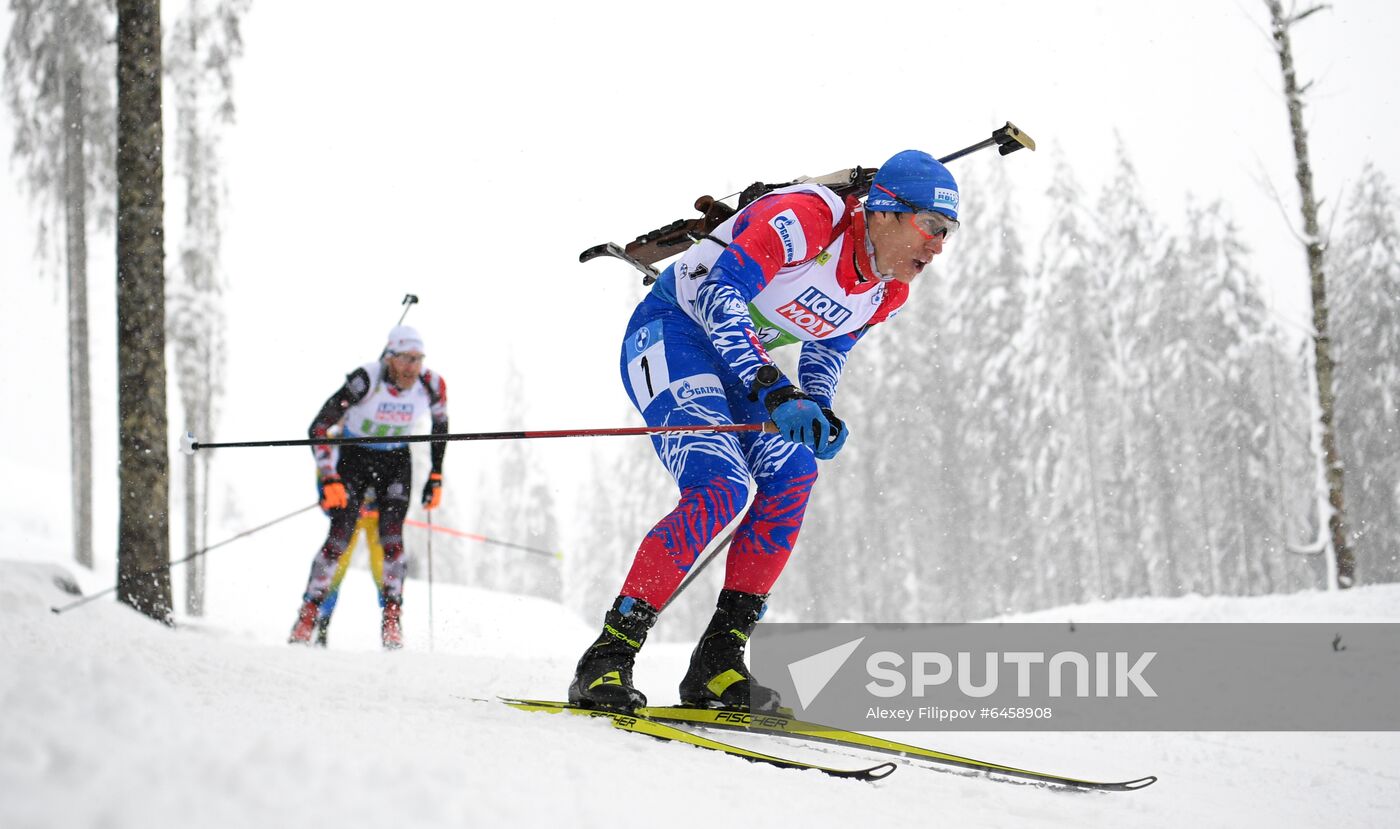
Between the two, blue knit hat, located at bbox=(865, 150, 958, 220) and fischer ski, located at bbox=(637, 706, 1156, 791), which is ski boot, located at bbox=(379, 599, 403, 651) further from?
blue knit hat, located at bbox=(865, 150, 958, 220)

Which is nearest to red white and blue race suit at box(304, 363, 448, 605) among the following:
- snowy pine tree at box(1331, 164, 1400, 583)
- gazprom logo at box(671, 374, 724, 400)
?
gazprom logo at box(671, 374, 724, 400)

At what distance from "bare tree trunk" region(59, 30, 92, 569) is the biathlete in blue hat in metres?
17.0

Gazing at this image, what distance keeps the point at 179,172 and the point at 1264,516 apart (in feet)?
95.3

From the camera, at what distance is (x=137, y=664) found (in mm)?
1796

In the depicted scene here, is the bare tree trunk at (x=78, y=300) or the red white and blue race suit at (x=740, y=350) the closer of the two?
the red white and blue race suit at (x=740, y=350)

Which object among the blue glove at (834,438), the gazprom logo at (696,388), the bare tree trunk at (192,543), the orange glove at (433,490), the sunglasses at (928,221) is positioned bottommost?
the bare tree trunk at (192,543)

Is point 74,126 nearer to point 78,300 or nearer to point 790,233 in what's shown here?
point 78,300

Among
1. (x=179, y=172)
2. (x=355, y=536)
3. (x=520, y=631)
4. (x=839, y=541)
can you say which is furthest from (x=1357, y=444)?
(x=179, y=172)

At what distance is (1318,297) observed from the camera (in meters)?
10.2

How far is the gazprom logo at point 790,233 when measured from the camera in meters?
2.93

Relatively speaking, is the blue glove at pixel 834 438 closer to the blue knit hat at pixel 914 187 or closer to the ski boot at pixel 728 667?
the ski boot at pixel 728 667

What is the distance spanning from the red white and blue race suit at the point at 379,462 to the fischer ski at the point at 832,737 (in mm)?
4102

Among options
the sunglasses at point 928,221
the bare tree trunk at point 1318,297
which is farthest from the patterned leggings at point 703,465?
the bare tree trunk at point 1318,297

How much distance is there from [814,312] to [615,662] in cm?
140
